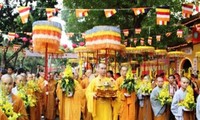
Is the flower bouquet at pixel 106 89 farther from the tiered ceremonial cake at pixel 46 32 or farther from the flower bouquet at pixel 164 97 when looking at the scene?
the tiered ceremonial cake at pixel 46 32

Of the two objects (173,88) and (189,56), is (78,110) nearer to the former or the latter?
(173,88)

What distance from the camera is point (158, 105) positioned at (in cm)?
1038

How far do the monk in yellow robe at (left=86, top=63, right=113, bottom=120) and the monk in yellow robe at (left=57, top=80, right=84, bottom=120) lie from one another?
1118 mm

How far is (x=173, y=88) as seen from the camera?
11.2 metres

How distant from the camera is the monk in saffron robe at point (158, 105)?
10.3 m

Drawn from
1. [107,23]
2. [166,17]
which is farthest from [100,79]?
[107,23]

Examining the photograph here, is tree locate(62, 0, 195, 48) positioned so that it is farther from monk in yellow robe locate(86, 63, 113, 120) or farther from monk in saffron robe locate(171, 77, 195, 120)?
monk in saffron robe locate(171, 77, 195, 120)

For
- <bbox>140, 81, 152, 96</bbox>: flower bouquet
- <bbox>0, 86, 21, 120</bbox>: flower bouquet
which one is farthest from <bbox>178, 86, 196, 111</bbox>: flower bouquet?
<bbox>0, 86, 21, 120</bbox>: flower bouquet

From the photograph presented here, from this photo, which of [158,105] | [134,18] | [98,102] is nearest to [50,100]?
[158,105]

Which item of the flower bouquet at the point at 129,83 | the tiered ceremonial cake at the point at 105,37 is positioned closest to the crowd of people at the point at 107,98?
the flower bouquet at the point at 129,83

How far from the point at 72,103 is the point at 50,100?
358cm

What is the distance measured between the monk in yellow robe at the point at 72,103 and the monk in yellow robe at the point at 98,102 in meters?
1.12

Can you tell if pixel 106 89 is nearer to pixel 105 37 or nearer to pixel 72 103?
pixel 72 103

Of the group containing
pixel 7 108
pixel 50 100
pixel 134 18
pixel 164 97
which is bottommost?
pixel 50 100
